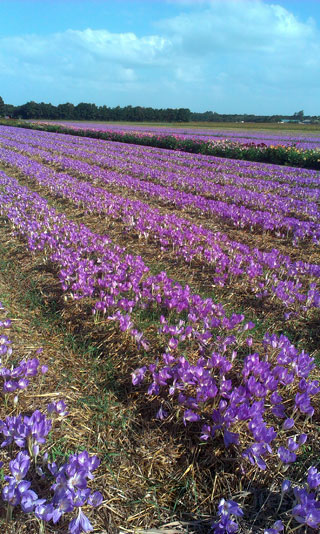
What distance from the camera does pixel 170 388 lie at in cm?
237

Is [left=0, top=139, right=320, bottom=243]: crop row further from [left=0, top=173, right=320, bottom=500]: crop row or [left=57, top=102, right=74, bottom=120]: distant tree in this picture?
[left=57, top=102, right=74, bottom=120]: distant tree

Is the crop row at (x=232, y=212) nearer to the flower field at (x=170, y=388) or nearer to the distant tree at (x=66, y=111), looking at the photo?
Result: the flower field at (x=170, y=388)

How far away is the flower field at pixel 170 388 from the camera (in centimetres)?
179

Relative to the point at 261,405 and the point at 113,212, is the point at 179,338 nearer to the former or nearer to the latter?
the point at 261,405

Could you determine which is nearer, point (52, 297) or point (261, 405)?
point (261, 405)

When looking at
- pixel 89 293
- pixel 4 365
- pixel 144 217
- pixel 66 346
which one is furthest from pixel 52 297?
pixel 144 217

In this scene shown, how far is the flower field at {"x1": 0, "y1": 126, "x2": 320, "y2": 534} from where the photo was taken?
179 centimetres

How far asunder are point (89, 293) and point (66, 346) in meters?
0.80

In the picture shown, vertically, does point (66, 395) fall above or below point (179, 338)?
below

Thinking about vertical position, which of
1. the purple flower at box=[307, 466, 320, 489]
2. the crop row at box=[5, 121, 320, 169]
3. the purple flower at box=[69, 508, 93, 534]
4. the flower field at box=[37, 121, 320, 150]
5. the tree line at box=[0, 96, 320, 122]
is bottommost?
the purple flower at box=[69, 508, 93, 534]

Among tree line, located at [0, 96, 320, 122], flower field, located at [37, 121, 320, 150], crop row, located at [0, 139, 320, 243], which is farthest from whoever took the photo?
tree line, located at [0, 96, 320, 122]

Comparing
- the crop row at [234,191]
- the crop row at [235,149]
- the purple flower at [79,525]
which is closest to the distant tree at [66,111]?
the crop row at [235,149]

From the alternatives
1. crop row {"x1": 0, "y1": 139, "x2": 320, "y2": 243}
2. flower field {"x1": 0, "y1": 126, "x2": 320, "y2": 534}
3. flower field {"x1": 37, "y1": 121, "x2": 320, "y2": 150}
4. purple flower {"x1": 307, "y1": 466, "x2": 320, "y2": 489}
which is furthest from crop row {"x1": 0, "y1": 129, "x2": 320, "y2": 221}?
flower field {"x1": 37, "y1": 121, "x2": 320, "y2": 150}

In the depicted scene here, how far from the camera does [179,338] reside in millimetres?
3084
